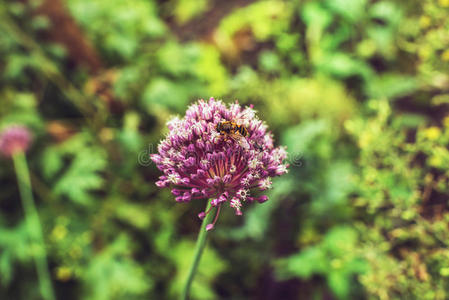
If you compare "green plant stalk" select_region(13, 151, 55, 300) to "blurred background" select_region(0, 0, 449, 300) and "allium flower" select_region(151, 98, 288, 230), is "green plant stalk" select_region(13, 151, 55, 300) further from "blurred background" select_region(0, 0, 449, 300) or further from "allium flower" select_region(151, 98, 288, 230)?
"allium flower" select_region(151, 98, 288, 230)

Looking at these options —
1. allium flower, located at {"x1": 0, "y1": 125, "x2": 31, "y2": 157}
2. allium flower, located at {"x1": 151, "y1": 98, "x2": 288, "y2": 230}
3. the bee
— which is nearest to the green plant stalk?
allium flower, located at {"x1": 0, "y1": 125, "x2": 31, "y2": 157}

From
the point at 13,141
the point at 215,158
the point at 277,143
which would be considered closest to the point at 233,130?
the point at 215,158

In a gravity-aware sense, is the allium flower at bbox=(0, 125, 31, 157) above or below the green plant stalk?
above

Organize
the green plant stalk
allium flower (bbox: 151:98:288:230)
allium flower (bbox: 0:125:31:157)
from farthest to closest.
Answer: allium flower (bbox: 0:125:31:157) < the green plant stalk < allium flower (bbox: 151:98:288:230)

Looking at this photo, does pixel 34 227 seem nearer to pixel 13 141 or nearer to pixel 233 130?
pixel 13 141

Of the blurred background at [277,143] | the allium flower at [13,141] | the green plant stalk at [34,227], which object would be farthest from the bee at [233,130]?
the allium flower at [13,141]
